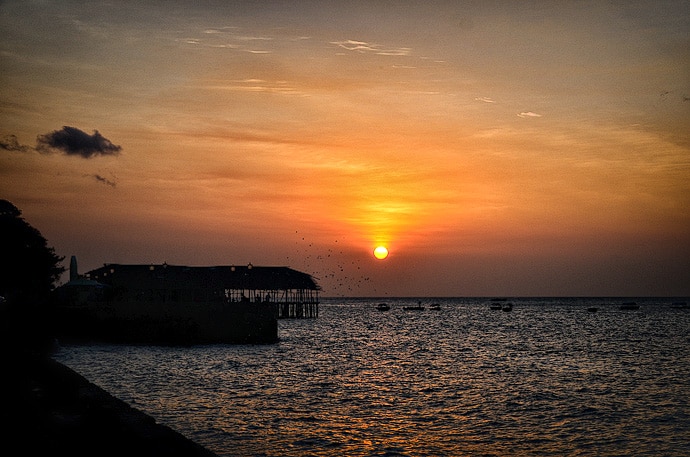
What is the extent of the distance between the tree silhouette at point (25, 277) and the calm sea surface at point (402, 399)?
13.2 feet

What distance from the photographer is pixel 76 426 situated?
1772cm

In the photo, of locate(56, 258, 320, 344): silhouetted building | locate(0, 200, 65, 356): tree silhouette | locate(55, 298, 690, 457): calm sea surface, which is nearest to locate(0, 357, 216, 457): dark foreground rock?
locate(55, 298, 690, 457): calm sea surface

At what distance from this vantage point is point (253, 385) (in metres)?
40.4

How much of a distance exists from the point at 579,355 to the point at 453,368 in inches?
811

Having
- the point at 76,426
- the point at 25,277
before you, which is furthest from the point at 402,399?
the point at 25,277

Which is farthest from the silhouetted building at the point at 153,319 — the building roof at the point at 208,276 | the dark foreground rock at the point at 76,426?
the dark foreground rock at the point at 76,426

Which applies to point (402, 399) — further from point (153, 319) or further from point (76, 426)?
point (153, 319)

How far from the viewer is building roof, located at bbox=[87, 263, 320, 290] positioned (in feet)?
322

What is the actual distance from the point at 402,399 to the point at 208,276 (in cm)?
7580

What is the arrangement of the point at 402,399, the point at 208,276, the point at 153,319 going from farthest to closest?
the point at 208,276 → the point at 153,319 → the point at 402,399

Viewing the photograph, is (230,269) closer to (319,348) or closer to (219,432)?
(319,348)

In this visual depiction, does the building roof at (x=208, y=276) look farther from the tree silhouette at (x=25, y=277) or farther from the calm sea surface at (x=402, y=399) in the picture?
the calm sea surface at (x=402, y=399)

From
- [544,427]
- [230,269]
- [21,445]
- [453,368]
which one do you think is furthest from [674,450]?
[230,269]

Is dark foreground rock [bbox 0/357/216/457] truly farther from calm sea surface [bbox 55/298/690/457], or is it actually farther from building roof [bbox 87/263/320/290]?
building roof [bbox 87/263/320/290]
